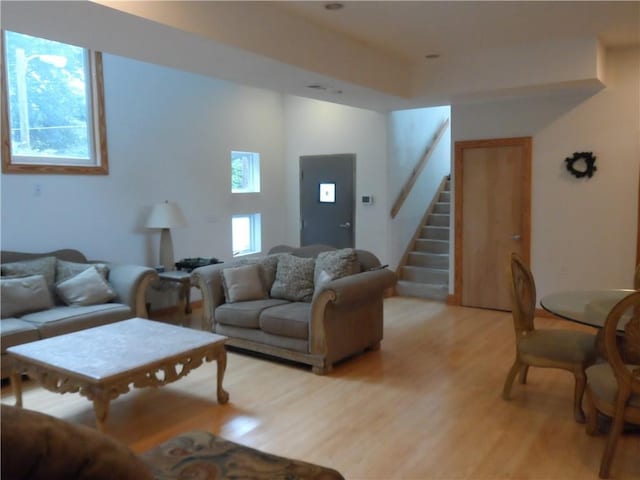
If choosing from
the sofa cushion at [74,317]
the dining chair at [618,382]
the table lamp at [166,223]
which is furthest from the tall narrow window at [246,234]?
the dining chair at [618,382]

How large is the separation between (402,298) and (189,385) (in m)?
3.57

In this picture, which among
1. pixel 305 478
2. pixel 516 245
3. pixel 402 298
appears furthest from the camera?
pixel 402 298

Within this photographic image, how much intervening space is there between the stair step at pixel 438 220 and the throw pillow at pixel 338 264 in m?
3.42

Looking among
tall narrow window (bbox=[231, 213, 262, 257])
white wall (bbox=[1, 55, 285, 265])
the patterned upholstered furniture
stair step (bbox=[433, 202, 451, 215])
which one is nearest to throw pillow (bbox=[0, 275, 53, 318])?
white wall (bbox=[1, 55, 285, 265])

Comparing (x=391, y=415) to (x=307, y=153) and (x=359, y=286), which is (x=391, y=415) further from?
(x=307, y=153)

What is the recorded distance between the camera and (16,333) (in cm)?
372

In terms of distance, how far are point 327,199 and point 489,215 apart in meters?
2.24

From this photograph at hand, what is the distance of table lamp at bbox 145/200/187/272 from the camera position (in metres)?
5.49

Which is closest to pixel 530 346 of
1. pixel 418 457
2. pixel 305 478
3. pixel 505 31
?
pixel 418 457

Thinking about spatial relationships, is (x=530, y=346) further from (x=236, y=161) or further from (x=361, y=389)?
(x=236, y=161)

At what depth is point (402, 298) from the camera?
6.73 metres

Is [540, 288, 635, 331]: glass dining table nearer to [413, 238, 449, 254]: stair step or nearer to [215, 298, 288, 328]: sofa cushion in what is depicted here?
[215, 298, 288, 328]: sofa cushion

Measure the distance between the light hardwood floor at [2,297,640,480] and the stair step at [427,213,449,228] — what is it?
→ 3159 mm

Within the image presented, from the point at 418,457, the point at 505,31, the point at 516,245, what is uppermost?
the point at 505,31
